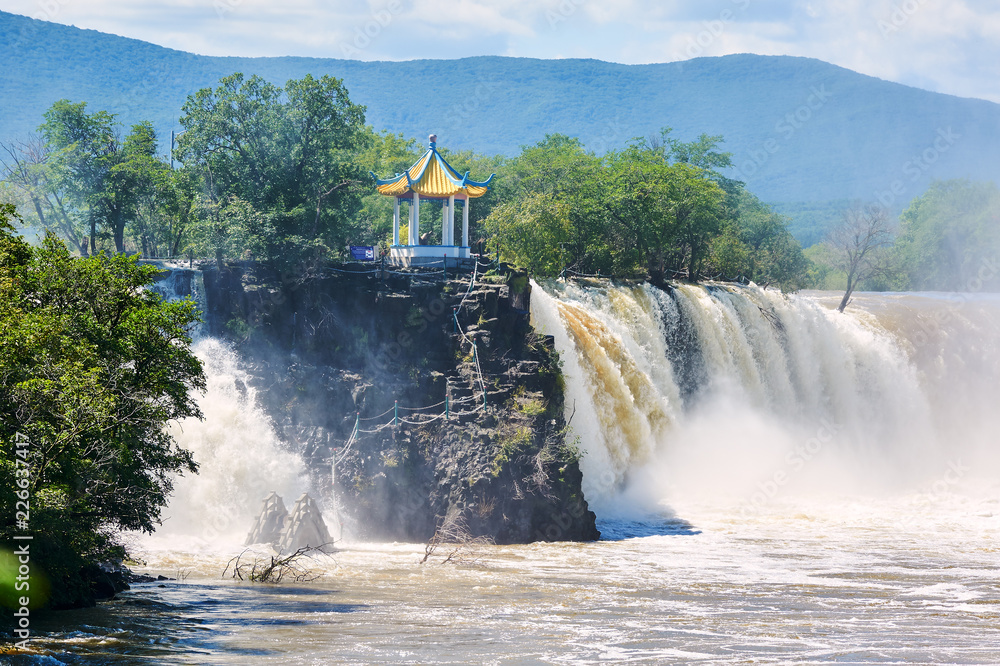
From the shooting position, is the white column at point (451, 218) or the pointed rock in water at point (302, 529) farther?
the white column at point (451, 218)

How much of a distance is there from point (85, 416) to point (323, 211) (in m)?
18.1

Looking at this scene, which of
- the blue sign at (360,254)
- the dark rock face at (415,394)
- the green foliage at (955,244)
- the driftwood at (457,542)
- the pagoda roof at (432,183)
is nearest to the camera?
the driftwood at (457,542)

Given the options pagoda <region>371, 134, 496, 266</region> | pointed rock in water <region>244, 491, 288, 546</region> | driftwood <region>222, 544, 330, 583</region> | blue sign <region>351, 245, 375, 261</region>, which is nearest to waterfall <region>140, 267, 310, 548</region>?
pointed rock in water <region>244, 491, 288, 546</region>

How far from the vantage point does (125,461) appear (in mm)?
17891

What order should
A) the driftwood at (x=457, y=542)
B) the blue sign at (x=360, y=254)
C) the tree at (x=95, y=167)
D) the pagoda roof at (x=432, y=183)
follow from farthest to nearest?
the tree at (x=95, y=167) → the blue sign at (x=360, y=254) → the pagoda roof at (x=432, y=183) → the driftwood at (x=457, y=542)

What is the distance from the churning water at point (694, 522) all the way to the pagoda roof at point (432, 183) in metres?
4.00

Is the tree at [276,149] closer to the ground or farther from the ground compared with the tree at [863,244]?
closer to the ground

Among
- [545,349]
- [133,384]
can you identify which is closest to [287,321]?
[545,349]

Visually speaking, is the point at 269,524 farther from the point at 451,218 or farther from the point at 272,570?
the point at 451,218

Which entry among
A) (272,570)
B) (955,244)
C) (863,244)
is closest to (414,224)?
(272,570)

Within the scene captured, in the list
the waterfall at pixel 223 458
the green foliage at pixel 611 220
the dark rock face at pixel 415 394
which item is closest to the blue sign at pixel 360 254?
the dark rock face at pixel 415 394

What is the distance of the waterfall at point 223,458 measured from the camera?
2880cm

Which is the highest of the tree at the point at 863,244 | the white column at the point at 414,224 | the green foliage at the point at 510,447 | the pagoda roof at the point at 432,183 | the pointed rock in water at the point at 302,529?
the tree at the point at 863,244

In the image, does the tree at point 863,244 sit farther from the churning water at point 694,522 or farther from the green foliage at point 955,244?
the churning water at point 694,522
